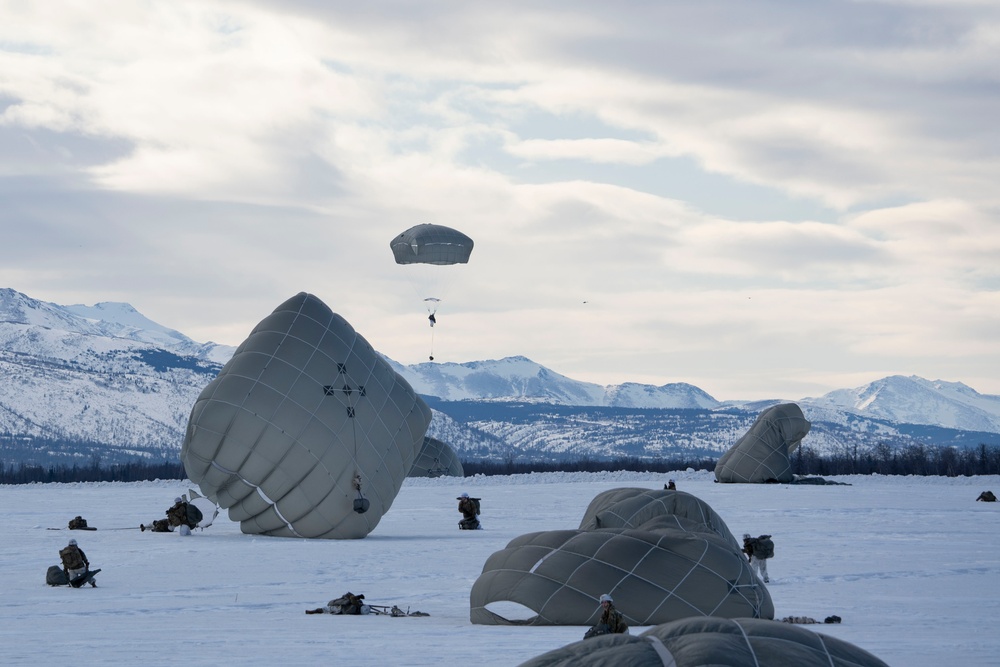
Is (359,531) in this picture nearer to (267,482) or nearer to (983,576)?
(267,482)

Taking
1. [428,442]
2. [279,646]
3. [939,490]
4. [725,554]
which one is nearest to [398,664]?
[279,646]

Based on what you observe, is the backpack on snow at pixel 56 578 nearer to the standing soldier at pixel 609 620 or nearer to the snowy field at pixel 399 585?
the snowy field at pixel 399 585

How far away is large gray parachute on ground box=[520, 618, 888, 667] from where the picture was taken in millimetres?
6355

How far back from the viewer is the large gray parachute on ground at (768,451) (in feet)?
201

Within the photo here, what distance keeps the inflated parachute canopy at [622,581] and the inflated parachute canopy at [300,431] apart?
1214 centimetres

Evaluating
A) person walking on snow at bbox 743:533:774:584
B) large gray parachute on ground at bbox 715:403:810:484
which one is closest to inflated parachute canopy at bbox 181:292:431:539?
person walking on snow at bbox 743:533:774:584

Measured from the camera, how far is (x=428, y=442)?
75500 millimetres

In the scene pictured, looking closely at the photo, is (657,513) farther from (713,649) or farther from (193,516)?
(713,649)

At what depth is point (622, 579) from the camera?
1938 centimetres

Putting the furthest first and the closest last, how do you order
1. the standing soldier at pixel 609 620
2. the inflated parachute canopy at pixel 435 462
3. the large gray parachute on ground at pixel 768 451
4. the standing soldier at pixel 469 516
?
the inflated parachute canopy at pixel 435 462 < the large gray parachute on ground at pixel 768 451 < the standing soldier at pixel 469 516 < the standing soldier at pixel 609 620

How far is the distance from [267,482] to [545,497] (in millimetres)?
20932

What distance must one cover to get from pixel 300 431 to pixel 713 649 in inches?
1012

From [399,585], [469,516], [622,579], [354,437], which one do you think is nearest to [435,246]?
[469,516]

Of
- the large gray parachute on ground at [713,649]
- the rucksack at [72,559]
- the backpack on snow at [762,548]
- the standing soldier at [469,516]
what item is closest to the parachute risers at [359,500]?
the standing soldier at [469,516]
